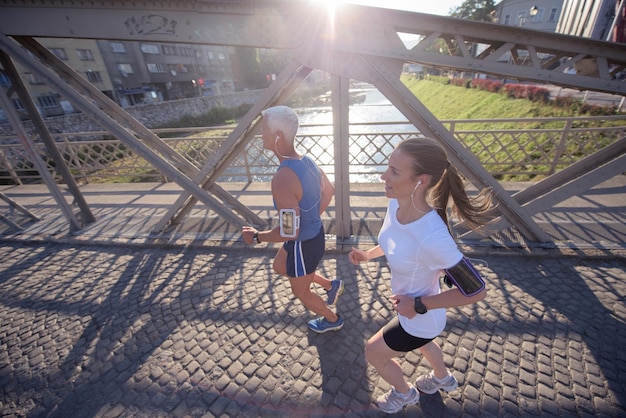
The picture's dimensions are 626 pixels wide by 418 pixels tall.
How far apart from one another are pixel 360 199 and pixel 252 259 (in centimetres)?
266

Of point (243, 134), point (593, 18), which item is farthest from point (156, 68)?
point (593, 18)

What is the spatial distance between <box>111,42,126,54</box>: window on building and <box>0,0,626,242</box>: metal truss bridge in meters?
37.9

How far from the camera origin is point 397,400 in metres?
1.97

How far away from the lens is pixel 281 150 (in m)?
2.06

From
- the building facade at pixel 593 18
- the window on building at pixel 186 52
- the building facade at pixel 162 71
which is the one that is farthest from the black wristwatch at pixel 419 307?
the window on building at pixel 186 52

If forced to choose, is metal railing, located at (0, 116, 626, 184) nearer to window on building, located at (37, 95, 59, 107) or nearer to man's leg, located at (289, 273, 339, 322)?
man's leg, located at (289, 273, 339, 322)

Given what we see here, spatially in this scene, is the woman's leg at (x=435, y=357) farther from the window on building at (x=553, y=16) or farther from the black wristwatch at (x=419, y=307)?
the window on building at (x=553, y=16)

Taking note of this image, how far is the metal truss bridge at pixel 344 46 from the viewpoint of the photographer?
277 centimetres

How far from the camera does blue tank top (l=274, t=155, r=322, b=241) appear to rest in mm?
2027

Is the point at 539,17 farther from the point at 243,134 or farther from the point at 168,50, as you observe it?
the point at 168,50

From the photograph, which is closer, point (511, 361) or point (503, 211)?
point (511, 361)

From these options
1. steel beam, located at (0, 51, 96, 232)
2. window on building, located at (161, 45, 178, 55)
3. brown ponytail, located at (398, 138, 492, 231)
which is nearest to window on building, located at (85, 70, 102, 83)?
window on building, located at (161, 45, 178, 55)

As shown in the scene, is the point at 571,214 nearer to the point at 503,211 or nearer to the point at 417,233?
the point at 503,211

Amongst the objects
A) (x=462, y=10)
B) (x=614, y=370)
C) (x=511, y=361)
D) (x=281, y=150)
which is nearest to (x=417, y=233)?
(x=281, y=150)
